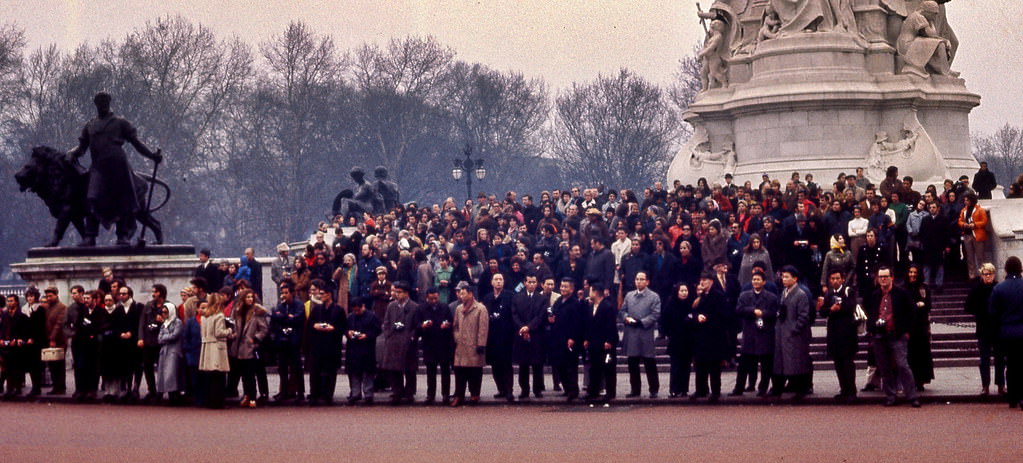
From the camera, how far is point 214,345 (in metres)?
20.9

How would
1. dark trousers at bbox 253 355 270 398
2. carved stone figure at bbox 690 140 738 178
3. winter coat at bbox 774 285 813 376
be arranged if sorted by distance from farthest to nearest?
carved stone figure at bbox 690 140 738 178, dark trousers at bbox 253 355 270 398, winter coat at bbox 774 285 813 376

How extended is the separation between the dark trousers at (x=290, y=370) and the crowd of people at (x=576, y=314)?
43 millimetres

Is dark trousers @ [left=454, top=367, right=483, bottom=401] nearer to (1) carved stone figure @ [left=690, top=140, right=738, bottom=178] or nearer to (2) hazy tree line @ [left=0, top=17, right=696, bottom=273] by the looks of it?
(1) carved stone figure @ [left=690, top=140, right=738, bottom=178]

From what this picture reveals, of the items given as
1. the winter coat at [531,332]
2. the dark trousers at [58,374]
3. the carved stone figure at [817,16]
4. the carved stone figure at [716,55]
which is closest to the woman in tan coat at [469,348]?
the winter coat at [531,332]

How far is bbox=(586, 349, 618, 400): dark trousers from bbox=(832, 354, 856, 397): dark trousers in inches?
114

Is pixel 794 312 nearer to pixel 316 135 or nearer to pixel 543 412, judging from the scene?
pixel 543 412

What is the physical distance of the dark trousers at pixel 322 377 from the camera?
21.1 m

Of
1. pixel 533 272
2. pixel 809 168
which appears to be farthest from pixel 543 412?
pixel 809 168

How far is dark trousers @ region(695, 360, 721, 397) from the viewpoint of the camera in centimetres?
1972

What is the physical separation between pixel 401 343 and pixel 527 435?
487cm

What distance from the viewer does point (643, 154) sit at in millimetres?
79875

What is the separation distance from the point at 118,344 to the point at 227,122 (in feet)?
202

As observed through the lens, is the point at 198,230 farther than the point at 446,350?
Yes

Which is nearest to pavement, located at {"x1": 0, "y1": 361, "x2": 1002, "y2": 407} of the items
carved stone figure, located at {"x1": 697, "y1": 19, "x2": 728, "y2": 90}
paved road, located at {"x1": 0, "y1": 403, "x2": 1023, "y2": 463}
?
paved road, located at {"x1": 0, "y1": 403, "x2": 1023, "y2": 463}
